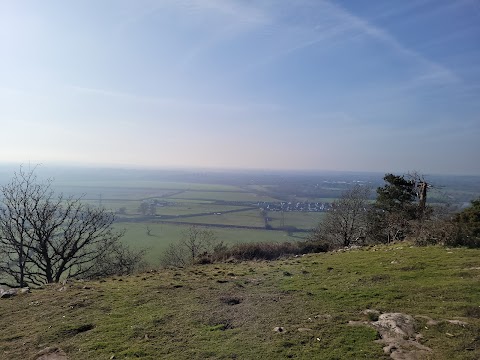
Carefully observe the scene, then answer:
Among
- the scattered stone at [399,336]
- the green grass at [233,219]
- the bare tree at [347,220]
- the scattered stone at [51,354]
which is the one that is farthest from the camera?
the green grass at [233,219]

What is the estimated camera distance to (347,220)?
123 ft

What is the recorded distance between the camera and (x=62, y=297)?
1200 centimetres

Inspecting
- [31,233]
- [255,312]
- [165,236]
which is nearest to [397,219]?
[255,312]

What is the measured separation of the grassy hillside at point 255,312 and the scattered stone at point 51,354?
16cm

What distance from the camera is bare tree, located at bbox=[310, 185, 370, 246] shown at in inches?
1453

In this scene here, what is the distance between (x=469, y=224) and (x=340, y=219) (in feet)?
70.8

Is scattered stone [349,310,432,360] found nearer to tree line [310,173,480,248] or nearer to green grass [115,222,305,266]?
tree line [310,173,480,248]

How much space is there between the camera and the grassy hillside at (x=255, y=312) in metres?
7.32

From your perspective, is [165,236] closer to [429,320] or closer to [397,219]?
[397,219]

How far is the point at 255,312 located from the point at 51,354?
17.7ft

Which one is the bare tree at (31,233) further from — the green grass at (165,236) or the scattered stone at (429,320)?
the scattered stone at (429,320)

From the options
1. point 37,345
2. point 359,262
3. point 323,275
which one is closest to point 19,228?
point 37,345

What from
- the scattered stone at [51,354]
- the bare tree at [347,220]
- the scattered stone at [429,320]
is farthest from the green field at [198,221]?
the scattered stone at [429,320]

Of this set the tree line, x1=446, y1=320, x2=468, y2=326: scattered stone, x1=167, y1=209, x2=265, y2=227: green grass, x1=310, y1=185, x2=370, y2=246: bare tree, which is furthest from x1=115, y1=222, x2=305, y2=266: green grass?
x1=446, y1=320, x2=468, y2=326: scattered stone
